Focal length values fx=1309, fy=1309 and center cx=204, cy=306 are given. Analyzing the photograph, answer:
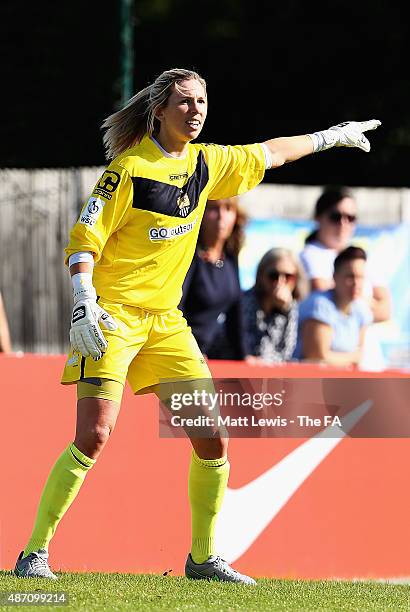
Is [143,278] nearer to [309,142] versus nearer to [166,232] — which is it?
[166,232]

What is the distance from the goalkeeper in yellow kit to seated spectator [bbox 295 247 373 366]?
4.10m

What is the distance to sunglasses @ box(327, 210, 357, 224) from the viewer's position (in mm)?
12148

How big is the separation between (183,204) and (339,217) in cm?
656

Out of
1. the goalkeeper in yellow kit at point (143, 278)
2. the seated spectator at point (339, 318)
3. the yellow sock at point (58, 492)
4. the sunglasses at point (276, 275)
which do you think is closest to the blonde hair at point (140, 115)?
the goalkeeper in yellow kit at point (143, 278)

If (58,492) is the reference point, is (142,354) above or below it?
above

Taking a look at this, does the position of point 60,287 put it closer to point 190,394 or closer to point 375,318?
point 375,318

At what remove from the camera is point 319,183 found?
19328 mm

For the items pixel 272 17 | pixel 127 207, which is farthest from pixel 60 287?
pixel 272 17

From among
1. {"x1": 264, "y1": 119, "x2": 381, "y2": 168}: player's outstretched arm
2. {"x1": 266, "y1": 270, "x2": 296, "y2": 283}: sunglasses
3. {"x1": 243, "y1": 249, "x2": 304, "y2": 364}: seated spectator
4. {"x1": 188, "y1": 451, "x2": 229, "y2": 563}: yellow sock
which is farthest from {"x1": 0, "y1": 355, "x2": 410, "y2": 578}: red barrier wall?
{"x1": 266, "y1": 270, "x2": 296, "y2": 283}: sunglasses

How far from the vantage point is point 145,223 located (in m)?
5.71

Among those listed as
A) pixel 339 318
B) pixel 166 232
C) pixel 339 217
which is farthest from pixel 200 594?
pixel 339 217

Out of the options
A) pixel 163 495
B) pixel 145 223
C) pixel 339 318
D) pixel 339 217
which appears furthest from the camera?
pixel 339 217

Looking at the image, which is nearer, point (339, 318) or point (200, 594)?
point (200, 594)

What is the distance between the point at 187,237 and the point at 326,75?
1514 centimetres
